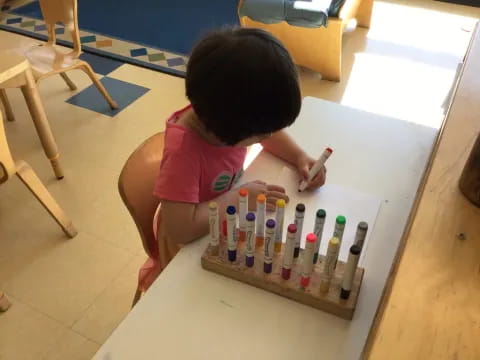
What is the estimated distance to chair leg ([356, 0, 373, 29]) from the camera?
2.93 meters

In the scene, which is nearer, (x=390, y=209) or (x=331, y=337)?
(x=331, y=337)

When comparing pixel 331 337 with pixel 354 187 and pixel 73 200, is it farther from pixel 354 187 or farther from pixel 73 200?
pixel 73 200

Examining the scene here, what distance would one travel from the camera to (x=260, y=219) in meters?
0.69

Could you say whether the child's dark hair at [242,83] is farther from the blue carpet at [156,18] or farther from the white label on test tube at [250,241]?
the blue carpet at [156,18]

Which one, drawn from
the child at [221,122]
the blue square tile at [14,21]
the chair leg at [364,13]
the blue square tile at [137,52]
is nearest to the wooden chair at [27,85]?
the child at [221,122]

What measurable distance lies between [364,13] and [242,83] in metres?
2.60

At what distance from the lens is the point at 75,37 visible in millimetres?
2078

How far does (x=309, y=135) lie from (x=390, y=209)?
11.0 inches

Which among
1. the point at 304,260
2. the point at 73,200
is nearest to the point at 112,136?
the point at 73,200

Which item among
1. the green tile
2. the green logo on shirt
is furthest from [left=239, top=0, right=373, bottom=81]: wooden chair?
the green logo on shirt

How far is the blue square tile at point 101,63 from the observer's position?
2621 mm

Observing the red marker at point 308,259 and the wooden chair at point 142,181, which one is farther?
the wooden chair at point 142,181

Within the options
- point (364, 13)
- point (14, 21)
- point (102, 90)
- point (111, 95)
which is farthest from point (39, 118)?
point (364, 13)

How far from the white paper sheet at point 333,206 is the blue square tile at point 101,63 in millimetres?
2016
